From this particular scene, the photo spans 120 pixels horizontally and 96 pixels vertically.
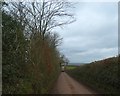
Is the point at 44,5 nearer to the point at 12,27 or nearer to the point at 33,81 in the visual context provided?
the point at 33,81

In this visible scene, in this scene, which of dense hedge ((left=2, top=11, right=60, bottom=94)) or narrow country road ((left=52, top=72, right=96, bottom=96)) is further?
narrow country road ((left=52, top=72, right=96, bottom=96))

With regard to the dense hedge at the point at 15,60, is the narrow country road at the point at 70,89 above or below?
below

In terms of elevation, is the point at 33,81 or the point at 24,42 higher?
the point at 24,42

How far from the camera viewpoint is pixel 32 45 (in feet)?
61.6

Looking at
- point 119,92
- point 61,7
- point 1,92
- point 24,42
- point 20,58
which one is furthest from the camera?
point 61,7

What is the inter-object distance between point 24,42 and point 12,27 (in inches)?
91.7

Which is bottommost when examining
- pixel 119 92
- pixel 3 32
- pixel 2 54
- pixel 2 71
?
pixel 119 92

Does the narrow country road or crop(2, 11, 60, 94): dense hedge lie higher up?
crop(2, 11, 60, 94): dense hedge

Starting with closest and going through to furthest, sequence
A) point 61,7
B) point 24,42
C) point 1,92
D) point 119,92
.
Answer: point 1,92
point 24,42
point 119,92
point 61,7

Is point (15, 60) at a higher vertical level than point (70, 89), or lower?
higher

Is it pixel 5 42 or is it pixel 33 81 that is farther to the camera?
pixel 33 81

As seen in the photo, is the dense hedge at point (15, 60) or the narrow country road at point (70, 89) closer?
the dense hedge at point (15, 60)

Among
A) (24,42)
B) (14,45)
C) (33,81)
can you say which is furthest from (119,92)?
(14,45)

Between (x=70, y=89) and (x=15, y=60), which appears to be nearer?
(x=15, y=60)
